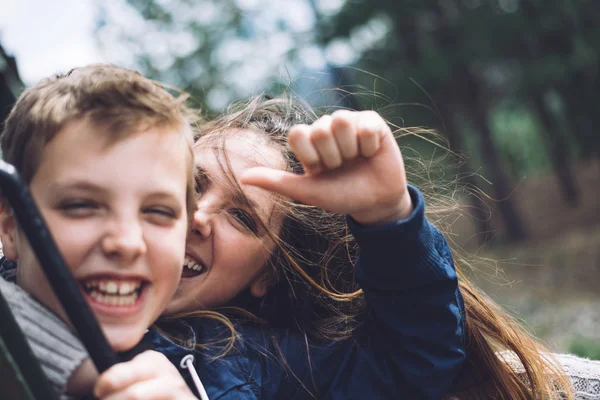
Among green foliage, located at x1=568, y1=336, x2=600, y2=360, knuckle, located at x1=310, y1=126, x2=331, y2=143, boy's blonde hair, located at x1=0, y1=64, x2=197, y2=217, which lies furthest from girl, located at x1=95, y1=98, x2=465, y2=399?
green foliage, located at x1=568, y1=336, x2=600, y2=360

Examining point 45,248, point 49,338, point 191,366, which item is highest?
point 45,248

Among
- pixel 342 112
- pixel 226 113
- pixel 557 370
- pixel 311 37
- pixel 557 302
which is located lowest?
pixel 557 302

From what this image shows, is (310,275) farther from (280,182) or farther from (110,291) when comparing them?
(110,291)

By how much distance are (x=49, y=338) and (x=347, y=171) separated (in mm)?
730

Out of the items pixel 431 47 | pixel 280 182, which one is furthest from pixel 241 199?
pixel 431 47

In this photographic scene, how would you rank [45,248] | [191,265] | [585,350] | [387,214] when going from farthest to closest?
[585,350], [191,265], [387,214], [45,248]

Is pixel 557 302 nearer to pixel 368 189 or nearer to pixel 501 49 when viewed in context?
pixel 501 49

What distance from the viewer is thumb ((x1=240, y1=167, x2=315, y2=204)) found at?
1356mm

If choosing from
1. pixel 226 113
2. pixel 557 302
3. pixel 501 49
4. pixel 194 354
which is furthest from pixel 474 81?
pixel 194 354

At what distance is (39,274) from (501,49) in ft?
54.3

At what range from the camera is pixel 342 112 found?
1346 millimetres

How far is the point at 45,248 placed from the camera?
0.89 metres

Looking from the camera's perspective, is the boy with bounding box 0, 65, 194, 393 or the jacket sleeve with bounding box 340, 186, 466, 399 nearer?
the boy with bounding box 0, 65, 194, 393

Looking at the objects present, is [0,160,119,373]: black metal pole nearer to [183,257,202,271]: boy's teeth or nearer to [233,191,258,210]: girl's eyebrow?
[183,257,202,271]: boy's teeth
